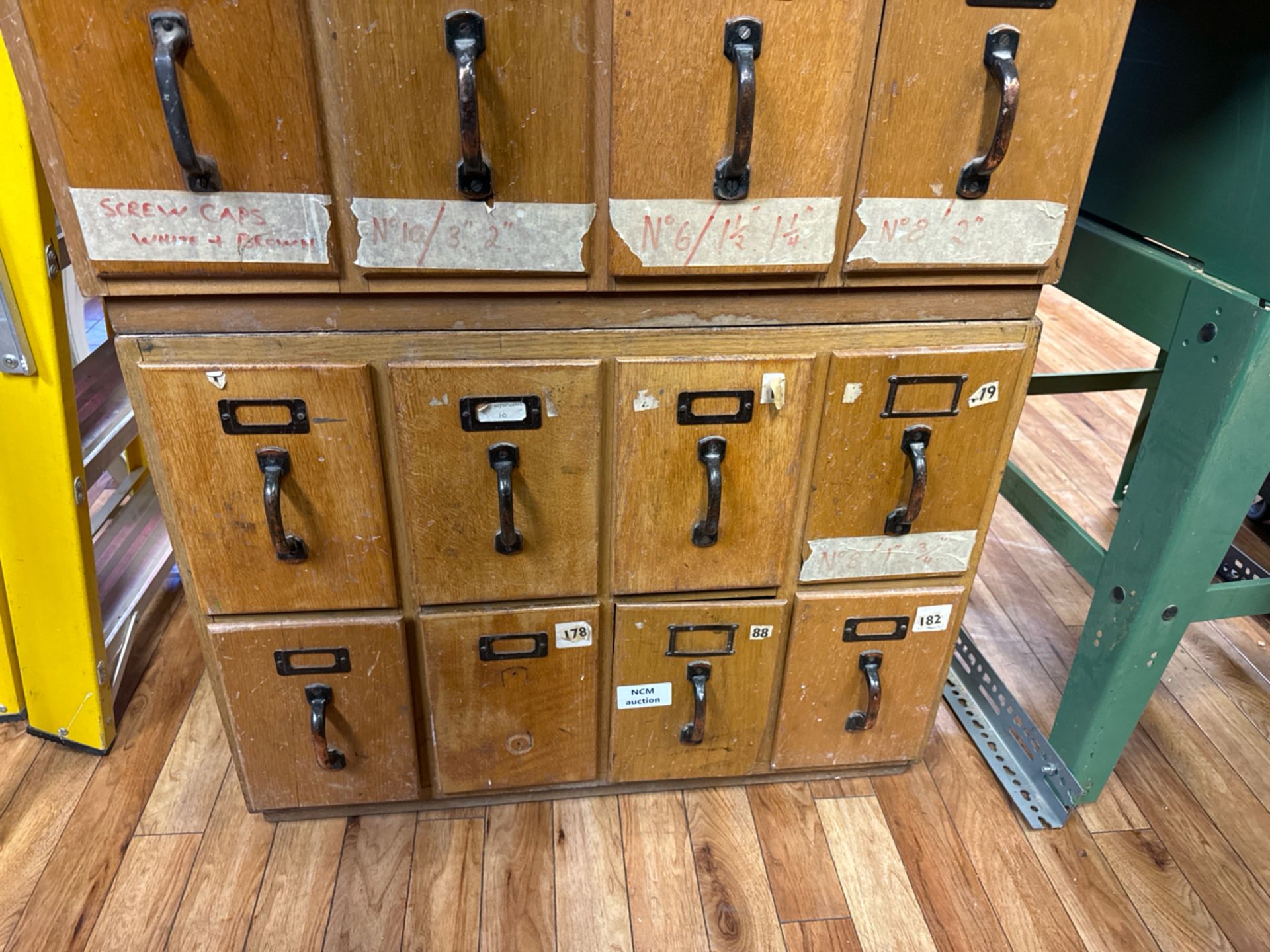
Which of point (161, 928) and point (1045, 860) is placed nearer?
point (161, 928)

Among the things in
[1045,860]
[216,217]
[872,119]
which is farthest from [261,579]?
[1045,860]

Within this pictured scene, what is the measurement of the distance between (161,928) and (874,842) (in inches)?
42.7

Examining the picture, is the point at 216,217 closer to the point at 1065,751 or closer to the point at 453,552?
the point at 453,552

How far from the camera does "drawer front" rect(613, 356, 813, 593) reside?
1081 millimetres

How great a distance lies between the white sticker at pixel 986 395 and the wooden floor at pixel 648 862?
2.44 feet

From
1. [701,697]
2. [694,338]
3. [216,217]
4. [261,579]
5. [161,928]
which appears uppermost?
[216,217]

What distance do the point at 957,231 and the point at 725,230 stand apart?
28 centimetres

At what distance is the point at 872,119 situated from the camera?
946mm

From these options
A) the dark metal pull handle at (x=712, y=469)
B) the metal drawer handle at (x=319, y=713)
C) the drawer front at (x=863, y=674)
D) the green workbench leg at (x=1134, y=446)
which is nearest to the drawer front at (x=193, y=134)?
the dark metal pull handle at (x=712, y=469)

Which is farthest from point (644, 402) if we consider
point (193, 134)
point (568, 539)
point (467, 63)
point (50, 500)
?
point (50, 500)

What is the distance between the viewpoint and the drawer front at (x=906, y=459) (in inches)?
43.6

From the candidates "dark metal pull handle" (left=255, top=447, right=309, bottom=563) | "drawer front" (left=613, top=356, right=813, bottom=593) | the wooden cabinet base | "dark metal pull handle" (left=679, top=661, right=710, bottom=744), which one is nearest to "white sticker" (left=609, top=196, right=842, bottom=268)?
"drawer front" (left=613, top=356, right=813, bottom=593)

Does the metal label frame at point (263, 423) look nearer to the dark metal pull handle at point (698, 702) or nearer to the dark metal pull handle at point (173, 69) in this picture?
the dark metal pull handle at point (173, 69)

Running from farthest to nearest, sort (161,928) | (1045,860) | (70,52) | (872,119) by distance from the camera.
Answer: (1045,860), (161,928), (872,119), (70,52)
